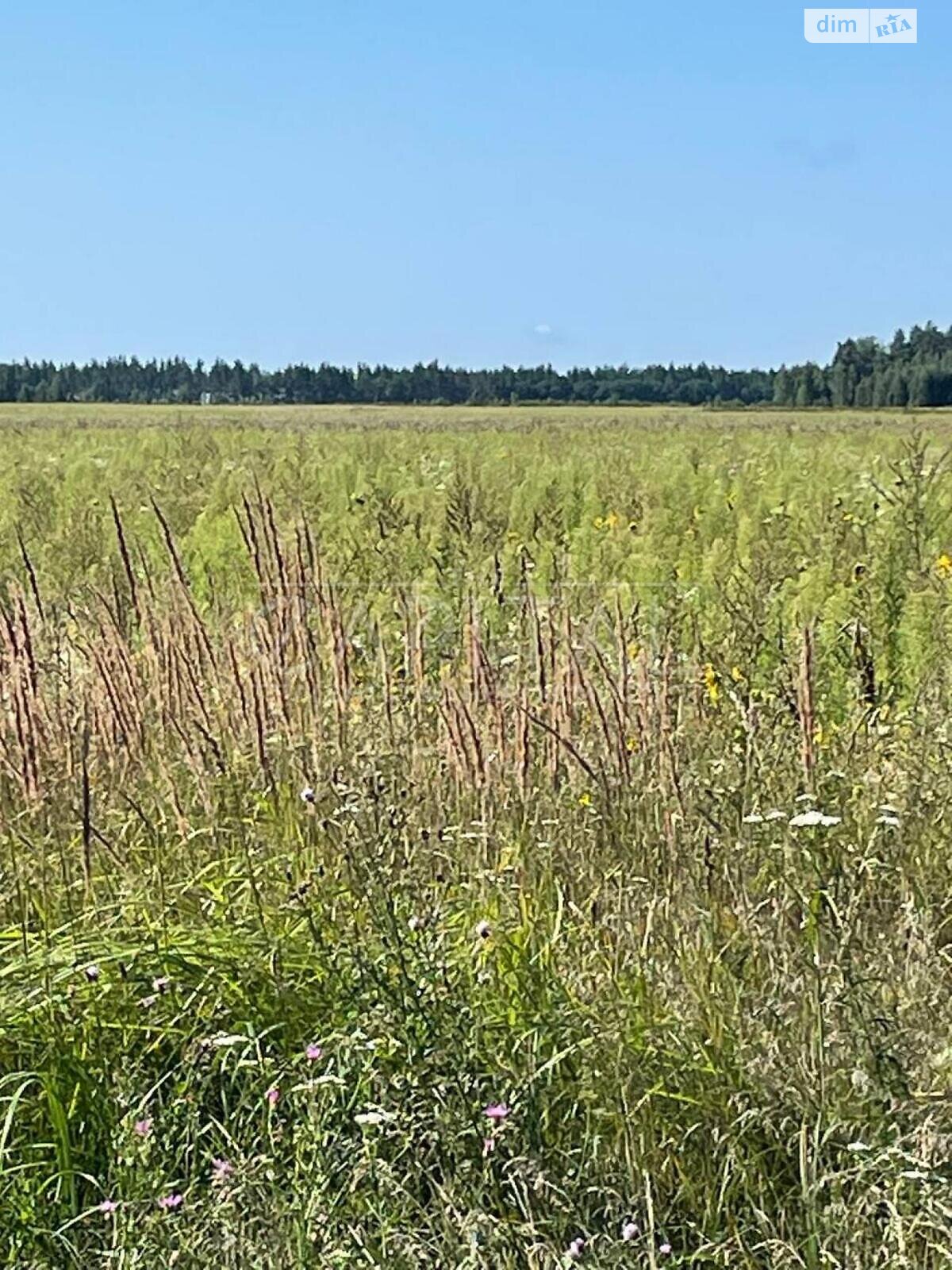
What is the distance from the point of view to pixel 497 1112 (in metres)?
2.17

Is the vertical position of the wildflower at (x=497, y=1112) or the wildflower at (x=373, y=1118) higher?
the wildflower at (x=373, y=1118)

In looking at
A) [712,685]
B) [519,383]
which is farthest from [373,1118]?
[519,383]

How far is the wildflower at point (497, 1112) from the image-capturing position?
7.16 ft

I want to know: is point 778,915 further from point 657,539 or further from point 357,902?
point 657,539

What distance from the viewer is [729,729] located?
3.82 m

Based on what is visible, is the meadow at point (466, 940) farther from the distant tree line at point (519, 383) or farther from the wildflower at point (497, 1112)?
the distant tree line at point (519, 383)

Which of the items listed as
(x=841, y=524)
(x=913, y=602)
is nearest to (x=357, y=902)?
(x=913, y=602)

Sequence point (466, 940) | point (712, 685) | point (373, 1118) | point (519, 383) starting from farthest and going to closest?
point (519, 383)
point (712, 685)
point (466, 940)
point (373, 1118)

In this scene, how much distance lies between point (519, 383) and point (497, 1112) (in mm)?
86784

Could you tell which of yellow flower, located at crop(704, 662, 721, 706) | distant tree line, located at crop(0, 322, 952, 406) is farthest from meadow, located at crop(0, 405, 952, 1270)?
distant tree line, located at crop(0, 322, 952, 406)

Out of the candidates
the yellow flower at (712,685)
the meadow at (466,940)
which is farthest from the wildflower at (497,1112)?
the yellow flower at (712,685)

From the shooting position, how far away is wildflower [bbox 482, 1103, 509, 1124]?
218cm

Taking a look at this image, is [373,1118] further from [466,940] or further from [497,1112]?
[466,940]

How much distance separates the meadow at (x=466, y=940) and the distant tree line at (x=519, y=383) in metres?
70.0
